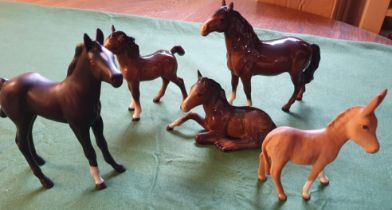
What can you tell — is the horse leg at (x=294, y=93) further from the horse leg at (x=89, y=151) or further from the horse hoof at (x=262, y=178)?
the horse leg at (x=89, y=151)

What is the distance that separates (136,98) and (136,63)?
0.29 ft

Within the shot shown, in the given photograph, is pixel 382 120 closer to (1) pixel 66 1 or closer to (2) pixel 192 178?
(2) pixel 192 178

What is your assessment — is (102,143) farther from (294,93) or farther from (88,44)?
(294,93)

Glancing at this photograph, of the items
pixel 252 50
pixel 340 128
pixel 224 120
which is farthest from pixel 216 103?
pixel 340 128

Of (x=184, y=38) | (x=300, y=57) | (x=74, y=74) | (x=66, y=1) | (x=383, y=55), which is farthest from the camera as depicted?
(x=66, y=1)

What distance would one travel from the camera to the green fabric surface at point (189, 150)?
0.65 metres

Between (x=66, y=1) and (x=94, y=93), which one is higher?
(x=94, y=93)

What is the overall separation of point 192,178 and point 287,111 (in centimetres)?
34

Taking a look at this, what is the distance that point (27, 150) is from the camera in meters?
0.64

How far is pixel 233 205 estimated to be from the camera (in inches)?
25.4

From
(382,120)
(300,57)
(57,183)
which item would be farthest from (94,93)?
(382,120)

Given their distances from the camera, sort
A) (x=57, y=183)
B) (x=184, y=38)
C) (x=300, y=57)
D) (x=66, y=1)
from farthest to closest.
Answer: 1. (x=66, y=1)
2. (x=184, y=38)
3. (x=300, y=57)
4. (x=57, y=183)

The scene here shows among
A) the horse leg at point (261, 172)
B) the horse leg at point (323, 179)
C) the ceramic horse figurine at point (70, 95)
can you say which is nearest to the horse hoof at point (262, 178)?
the horse leg at point (261, 172)

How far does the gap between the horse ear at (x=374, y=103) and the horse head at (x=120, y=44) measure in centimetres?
51
